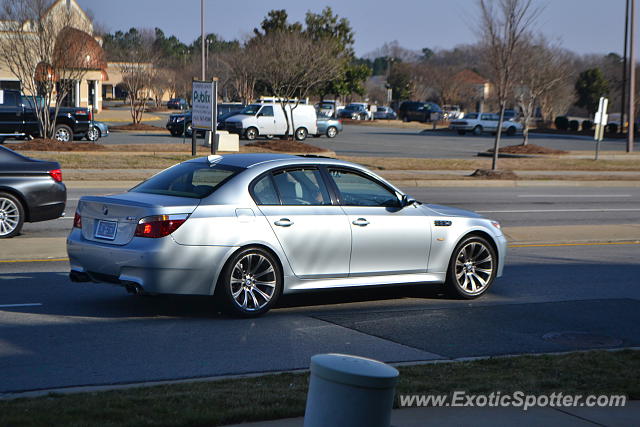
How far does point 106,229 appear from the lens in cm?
843

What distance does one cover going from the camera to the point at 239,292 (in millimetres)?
8453

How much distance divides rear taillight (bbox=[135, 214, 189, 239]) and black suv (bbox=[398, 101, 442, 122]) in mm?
72745

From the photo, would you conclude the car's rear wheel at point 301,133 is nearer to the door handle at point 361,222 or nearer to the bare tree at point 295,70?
the bare tree at point 295,70

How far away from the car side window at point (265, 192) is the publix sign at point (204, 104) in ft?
55.9

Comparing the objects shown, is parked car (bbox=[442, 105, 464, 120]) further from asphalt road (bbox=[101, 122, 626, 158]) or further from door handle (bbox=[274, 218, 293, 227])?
door handle (bbox=[274, 218, 293, 227])

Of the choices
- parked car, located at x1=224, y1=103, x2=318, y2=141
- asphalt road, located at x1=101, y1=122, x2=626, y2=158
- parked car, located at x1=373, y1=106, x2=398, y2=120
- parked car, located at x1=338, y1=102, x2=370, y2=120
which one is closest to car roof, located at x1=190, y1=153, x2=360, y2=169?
asphalt road, located at x1=101, y1=122, x2=626, y2=158

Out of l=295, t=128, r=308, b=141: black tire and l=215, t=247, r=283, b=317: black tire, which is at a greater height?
l=215, t=247, r=283, b=317: black tire

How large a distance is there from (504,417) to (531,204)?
17.1 m

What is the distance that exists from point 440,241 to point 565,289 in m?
2.02

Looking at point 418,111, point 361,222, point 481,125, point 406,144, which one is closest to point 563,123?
point 481,125

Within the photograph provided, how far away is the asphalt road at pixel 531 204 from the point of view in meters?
17.9

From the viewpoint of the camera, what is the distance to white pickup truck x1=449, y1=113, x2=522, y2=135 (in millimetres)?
62719

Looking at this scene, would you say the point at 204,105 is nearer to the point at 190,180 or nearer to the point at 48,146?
the point at 48,146

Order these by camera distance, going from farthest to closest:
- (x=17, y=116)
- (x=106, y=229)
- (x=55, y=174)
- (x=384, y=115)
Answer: (x=384, y=115) < (x=17, y=116) < (x=55, y=174) < (x=106, y=229)
